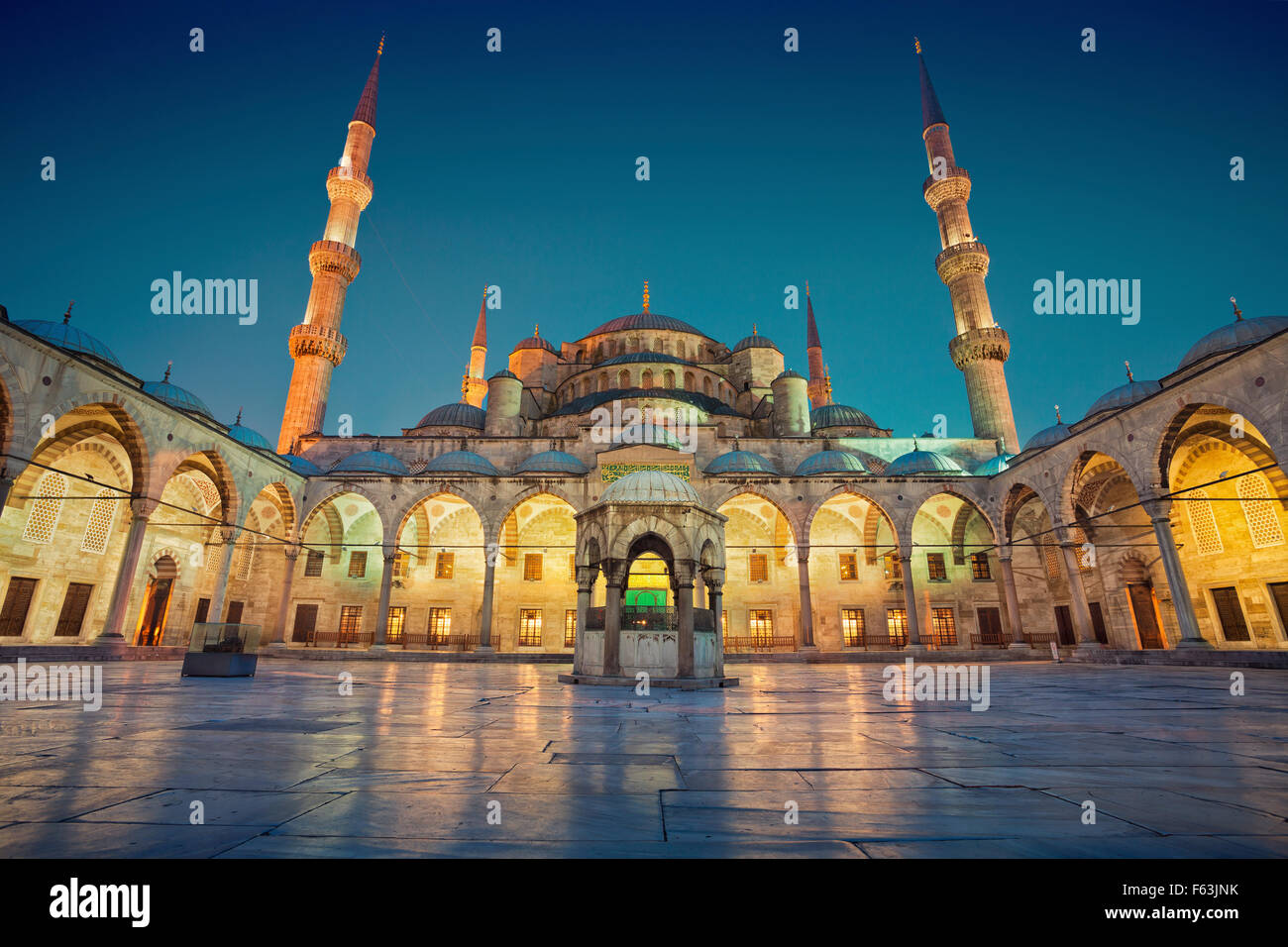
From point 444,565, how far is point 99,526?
10.2 metres

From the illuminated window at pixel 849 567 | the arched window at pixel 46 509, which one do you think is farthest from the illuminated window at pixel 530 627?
the arched window at pixel 46 509

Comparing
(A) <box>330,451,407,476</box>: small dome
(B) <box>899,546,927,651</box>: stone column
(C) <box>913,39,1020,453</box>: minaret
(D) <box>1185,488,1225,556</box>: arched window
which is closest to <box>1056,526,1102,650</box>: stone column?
(D) <box>1185,488,1225,556</box>: arched window

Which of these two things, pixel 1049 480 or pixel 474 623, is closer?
pixel 1049 480

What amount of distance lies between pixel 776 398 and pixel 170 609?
23809 mm

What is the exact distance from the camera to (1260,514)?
15.9 metres

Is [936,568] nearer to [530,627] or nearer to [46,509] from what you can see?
[530,627]

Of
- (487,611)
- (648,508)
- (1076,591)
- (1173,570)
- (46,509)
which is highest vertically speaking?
(46,509)

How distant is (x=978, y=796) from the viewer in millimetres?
2029

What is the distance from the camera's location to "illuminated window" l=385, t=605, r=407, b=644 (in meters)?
22.4

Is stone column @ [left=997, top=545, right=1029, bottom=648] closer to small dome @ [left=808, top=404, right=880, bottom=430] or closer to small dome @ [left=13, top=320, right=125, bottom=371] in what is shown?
small dome @ [left=808, top=404, right=880, bottom=430]

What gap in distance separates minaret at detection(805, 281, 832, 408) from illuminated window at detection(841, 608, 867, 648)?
50.9 ft

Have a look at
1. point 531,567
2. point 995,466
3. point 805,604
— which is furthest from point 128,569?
point 995,466
